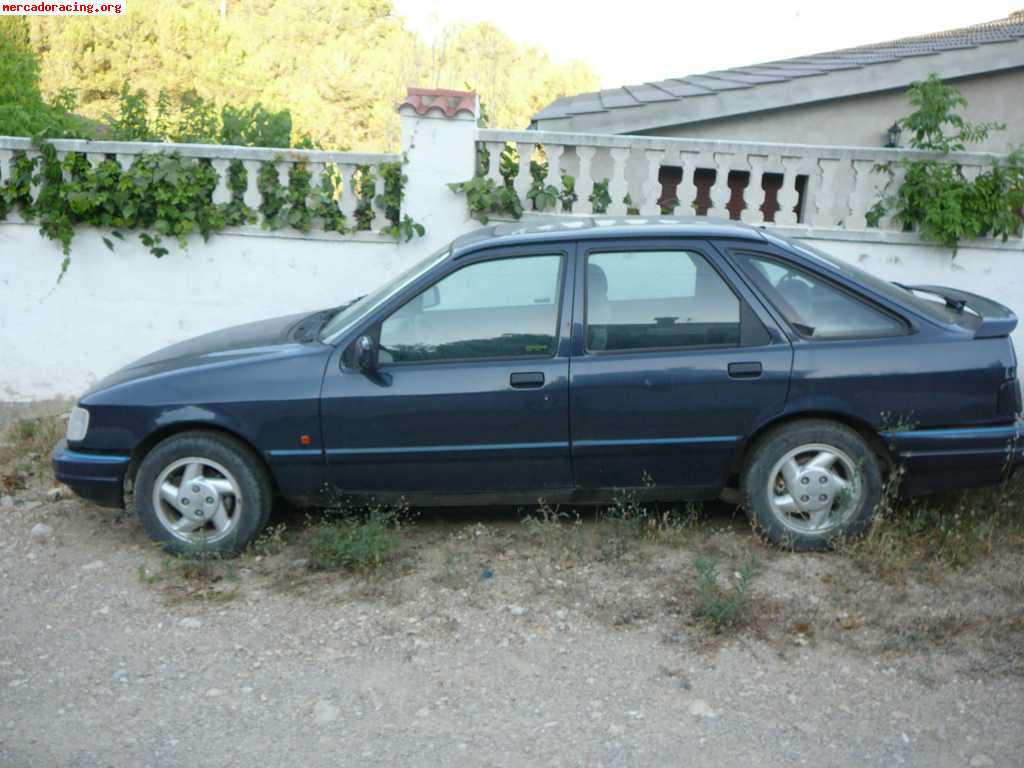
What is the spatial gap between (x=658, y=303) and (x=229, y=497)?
7.53ft

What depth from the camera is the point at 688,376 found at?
18.0ft

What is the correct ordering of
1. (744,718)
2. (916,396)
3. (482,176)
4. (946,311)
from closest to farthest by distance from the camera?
(744,718) → (916,396) → (946,311) → (482,176)

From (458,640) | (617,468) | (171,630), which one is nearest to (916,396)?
(617,468)

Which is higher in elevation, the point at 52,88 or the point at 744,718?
the point at 52,88

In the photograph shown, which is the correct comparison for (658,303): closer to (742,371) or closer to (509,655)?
(742,371)

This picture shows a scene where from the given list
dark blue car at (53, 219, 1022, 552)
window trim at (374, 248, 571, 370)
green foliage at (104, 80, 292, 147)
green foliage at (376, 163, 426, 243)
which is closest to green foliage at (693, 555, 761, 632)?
dark blue car at (53, 219, 1022, 552)

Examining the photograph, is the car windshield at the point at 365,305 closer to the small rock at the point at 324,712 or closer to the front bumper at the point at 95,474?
the front bumper at the point at 95,474

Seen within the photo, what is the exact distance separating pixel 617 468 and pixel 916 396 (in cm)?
144

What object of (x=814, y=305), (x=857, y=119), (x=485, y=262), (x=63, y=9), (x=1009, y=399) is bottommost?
(x=1009, y=399)

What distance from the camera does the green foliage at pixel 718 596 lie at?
4883mm

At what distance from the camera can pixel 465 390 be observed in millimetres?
5500

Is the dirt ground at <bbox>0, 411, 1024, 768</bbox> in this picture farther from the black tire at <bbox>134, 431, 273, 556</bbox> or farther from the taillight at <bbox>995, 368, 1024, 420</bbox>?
the taillight at <bbox>995, 368, 1024, 420</bbox>

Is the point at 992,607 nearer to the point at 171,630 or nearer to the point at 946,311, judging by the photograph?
the point at 946,311

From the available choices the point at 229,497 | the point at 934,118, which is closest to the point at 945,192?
the point at 934,118
